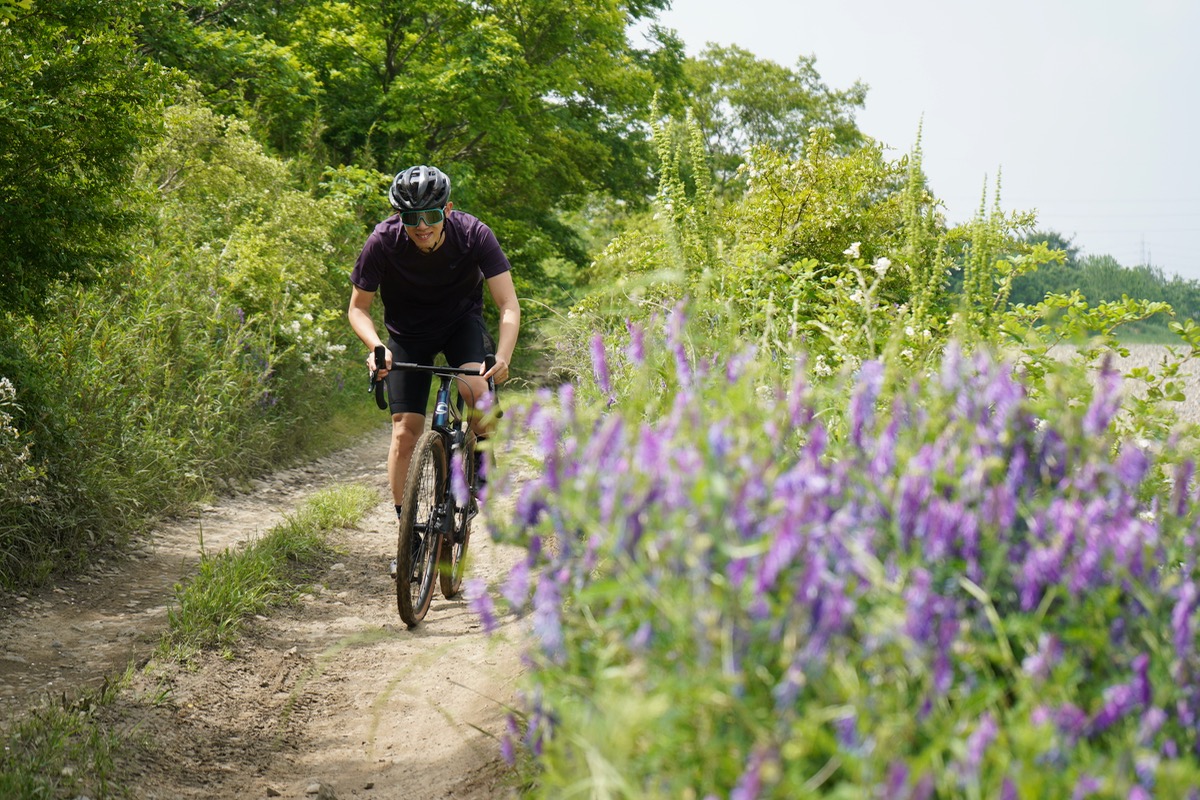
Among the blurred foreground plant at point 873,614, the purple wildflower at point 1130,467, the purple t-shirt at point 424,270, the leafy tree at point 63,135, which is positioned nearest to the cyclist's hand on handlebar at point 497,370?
the purple t-shirt at point 424,270

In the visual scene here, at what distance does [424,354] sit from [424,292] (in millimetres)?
377

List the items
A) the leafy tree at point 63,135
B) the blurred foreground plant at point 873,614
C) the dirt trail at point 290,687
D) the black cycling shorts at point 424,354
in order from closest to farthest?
1. the blurred foreground plant at point 873,614
2. the dirt trail at point 290,687
3. the leafy tree at point 63,135
4. the black cycling shorts at point 424,354

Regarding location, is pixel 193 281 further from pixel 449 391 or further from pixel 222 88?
pixel 222 88

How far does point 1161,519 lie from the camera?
2.25m

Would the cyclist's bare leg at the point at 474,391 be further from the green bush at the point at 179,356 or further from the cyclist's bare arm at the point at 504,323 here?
the green bush at the point at 179,356

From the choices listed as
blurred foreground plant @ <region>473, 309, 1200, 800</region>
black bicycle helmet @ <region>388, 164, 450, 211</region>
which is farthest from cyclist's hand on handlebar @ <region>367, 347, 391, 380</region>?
blurred foreground plant @ <region>473, 309, 1200, 800</region>

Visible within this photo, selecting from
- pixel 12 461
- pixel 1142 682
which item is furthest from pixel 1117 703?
pixel 12 461

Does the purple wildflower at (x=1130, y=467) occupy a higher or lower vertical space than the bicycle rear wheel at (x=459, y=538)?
higher

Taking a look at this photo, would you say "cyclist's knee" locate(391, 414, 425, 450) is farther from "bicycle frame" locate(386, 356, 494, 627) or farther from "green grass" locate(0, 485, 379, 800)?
"green grass" locate(0, 485, 379, 800)

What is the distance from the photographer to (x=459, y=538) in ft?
18.7

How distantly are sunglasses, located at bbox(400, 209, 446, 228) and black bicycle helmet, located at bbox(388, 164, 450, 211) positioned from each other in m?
0.03

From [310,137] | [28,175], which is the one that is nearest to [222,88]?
[310,137]

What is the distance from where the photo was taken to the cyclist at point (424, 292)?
5.12 meters

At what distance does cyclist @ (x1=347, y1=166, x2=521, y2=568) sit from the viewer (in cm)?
512
